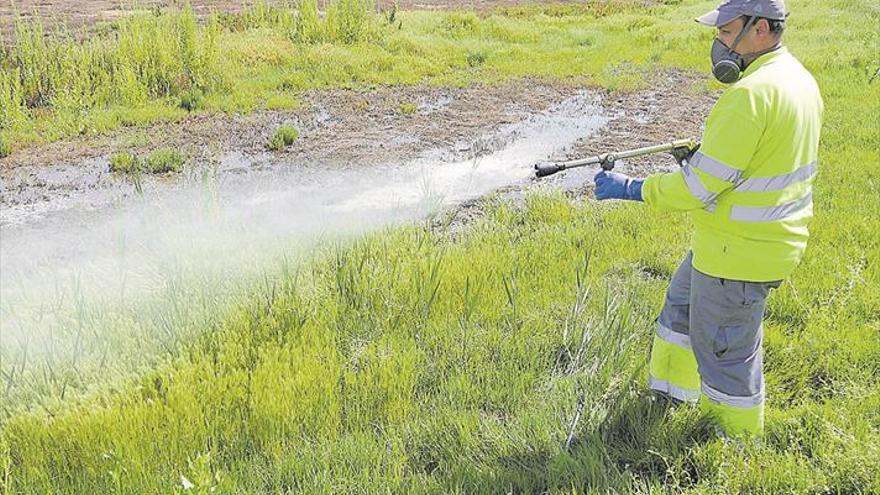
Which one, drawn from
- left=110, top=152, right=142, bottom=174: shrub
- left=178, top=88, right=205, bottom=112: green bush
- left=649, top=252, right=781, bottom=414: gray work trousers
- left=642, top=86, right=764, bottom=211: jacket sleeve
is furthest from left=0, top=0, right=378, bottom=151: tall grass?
left=642, top=86, right=764, bottom=211: jacket sleeve

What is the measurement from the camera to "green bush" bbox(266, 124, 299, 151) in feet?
31.9

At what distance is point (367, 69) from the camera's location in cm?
1444

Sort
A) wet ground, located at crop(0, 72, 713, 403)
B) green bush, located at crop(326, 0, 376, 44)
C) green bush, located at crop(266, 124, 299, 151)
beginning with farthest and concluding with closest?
green bush, located at crop(326, 0, 376, 44)
green bush, located at crop(266, 124, 299, 151)
wet ground, located at crop(0, 72, 713, 403)

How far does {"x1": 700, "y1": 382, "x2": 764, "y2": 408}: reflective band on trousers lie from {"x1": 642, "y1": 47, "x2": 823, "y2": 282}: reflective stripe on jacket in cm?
61

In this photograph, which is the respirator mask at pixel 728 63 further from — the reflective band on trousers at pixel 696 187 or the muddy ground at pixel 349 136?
the muddy ground at pixel 349 136

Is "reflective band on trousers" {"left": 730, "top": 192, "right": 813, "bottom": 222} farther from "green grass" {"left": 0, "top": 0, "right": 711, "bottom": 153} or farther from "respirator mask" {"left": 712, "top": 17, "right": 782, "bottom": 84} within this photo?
"green grass" {"left": 0, "top": 0, "right": 711, "bottom": 153}

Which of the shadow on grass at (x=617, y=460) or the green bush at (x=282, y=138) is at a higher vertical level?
A: the shadow on grass at (x=617, y=460)

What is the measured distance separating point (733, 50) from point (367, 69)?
12.3 metres

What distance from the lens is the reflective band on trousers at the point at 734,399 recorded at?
317 cm

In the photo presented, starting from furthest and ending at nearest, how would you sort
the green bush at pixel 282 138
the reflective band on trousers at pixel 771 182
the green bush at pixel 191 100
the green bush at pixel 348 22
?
the green bush at pixel 348 22 < the green bush at pixel 191 100 < the green bush at pixel 282 138 < the reflective band on trousers at pixel 771 182

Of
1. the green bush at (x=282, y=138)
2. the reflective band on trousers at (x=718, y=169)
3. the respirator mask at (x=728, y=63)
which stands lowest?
the green bush at (x=282, y=138)

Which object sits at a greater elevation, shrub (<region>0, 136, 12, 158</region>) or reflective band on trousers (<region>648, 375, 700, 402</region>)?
reflective band on trousers (<region>648, 375, 700, 402</region>)

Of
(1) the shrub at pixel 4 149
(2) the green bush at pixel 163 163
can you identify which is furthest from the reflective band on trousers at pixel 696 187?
(1) the shrub at pixel 4 149

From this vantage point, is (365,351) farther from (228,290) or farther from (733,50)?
(733,50)
